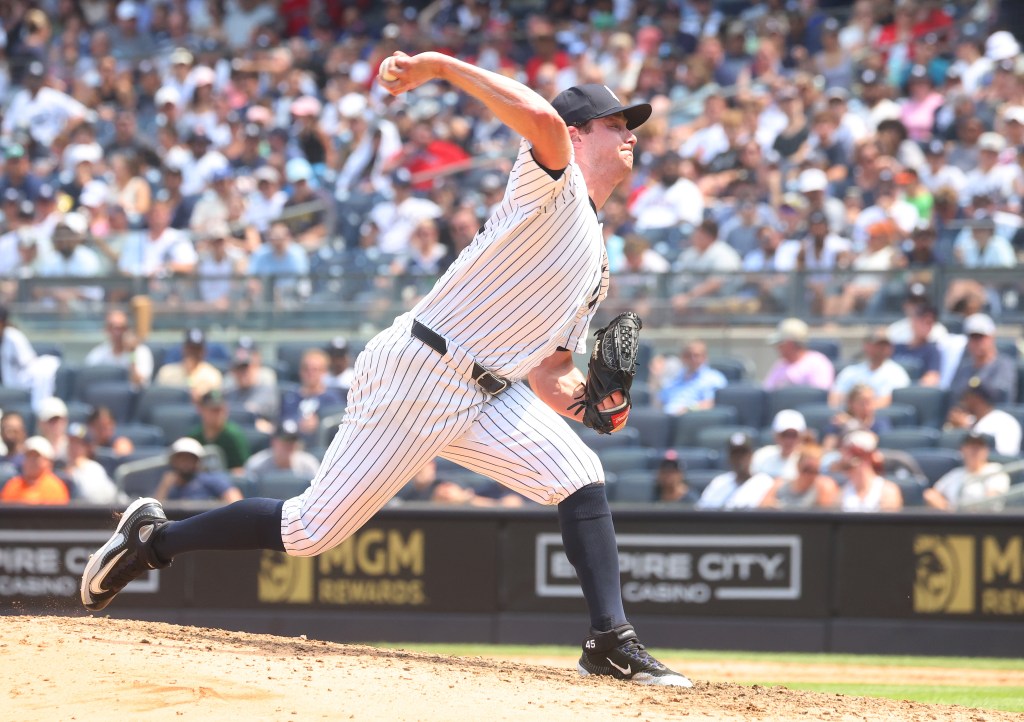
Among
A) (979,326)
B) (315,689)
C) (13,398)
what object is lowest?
(315,689)

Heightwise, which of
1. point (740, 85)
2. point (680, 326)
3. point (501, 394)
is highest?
point (740, 85)

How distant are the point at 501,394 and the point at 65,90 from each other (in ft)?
45.1

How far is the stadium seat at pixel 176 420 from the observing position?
33.8 ft

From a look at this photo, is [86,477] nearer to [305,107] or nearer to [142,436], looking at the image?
[142,436]

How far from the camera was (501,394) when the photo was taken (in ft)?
14.7

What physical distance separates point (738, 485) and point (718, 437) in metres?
0.80

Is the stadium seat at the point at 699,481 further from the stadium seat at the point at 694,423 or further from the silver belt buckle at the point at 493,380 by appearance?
the silver belt buckle at the point at 493,380

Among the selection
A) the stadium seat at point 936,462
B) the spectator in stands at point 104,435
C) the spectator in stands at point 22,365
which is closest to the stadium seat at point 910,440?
the stadium seat at point 936,462

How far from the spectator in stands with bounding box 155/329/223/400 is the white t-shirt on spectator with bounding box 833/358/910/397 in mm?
4359

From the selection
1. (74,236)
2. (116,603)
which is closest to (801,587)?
(116,603)

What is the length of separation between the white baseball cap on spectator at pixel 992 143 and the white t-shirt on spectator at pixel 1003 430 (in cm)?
268

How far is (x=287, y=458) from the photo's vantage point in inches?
363

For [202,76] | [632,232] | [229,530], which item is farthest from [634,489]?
[202,76]

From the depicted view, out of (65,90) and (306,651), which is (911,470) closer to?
(306,651)
